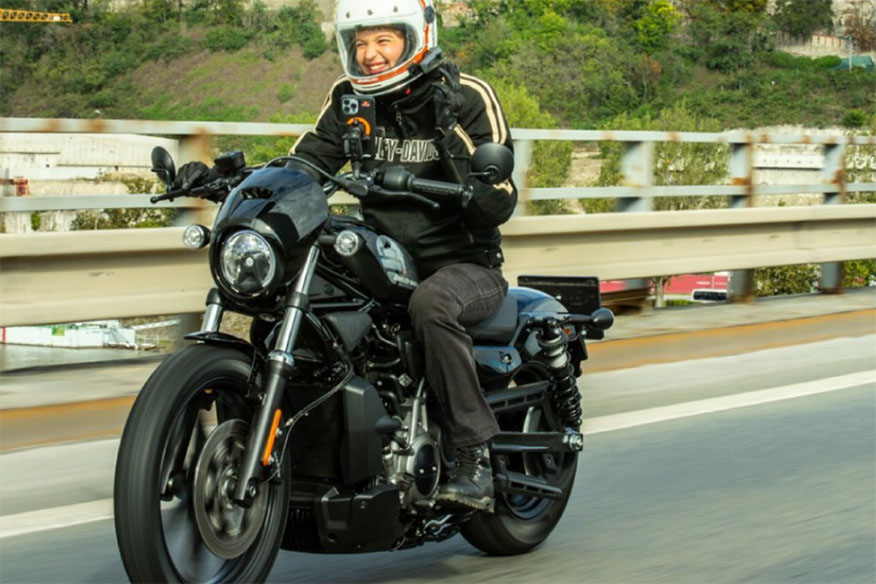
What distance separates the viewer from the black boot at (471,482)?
4.50 meters

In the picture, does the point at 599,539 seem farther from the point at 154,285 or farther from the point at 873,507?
the point at 154,285

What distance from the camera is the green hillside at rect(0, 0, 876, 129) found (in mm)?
147000

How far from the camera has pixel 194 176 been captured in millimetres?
4289

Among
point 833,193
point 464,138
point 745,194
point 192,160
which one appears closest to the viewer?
point 464,138

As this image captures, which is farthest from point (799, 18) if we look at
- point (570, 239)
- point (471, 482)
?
point (471, 482)

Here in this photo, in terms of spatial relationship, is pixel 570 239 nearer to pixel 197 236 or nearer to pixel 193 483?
pixel 197 236

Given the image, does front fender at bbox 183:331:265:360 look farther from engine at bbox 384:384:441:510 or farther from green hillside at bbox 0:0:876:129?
green hillside at bbox 0:0:876:129

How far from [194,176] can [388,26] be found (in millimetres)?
801

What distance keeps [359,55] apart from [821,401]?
4672 millimetres

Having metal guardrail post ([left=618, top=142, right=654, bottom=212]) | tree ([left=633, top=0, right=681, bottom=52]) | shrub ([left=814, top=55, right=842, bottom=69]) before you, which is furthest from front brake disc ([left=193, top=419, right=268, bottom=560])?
tree ([left=633, top=0, right=681, bottom=52])

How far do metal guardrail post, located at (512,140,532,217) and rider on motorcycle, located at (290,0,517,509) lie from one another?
5.03m

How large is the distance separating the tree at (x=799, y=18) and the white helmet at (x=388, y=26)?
629 ft

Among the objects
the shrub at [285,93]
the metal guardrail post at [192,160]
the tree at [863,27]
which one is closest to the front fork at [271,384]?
the metal guardrail post at [192,160]

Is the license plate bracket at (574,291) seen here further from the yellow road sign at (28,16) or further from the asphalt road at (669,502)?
the yellow road sign at (28,16)
